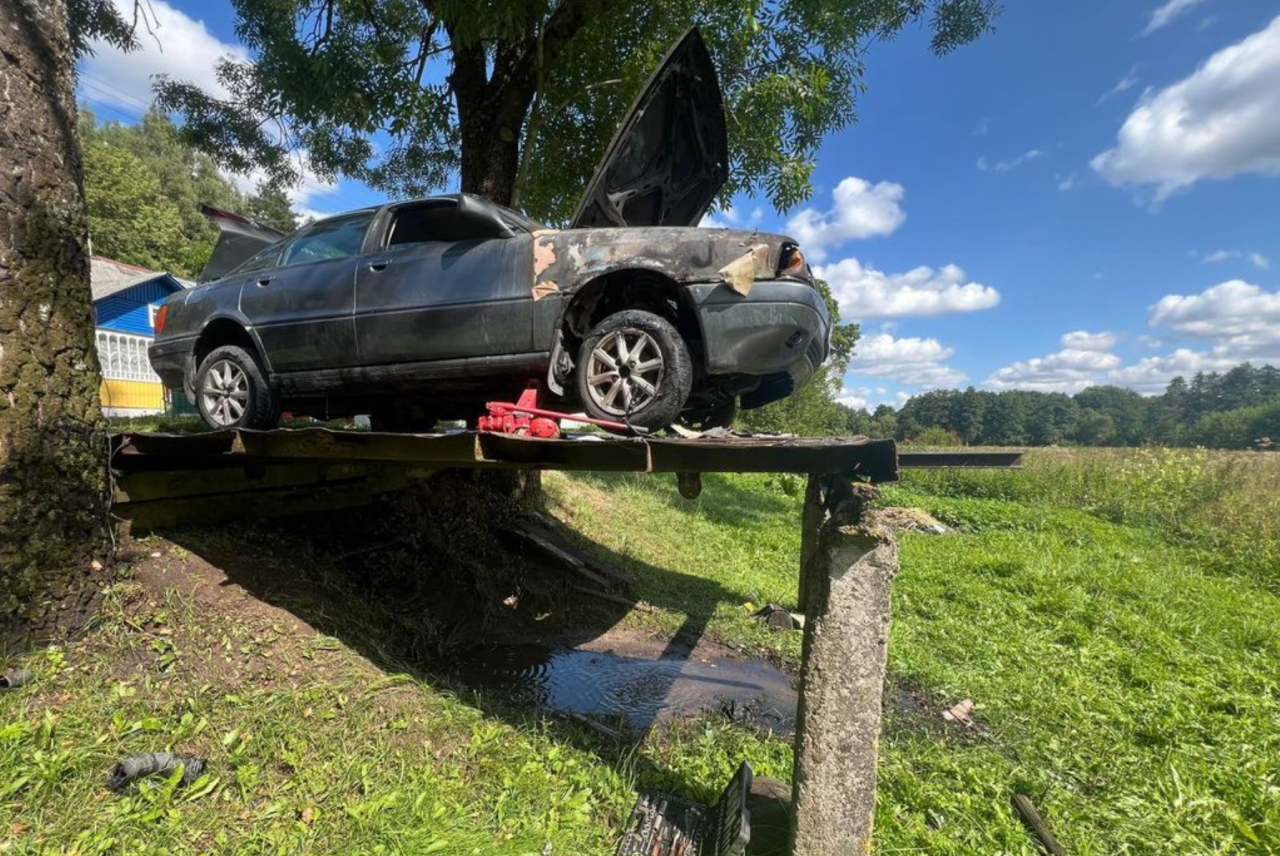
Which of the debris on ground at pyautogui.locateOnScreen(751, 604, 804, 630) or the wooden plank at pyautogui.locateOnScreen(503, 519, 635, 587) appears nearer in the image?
the debris on ground at pyautogui.locateOnScreen(751, 604, 804, 630)

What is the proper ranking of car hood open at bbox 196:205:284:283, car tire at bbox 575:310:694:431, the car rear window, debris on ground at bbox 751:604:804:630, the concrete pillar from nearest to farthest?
the concrete pillar → car tire at bbox 575:310:694:431 → the car rear window → car hood open at bbox 196:205:284:283 → debris on ground at bbox 751:604:804:630

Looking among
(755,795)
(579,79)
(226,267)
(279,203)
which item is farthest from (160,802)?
(279,203)

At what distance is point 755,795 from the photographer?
9.36 ft

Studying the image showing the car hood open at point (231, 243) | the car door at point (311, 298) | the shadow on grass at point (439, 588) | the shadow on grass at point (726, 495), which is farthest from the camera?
the shadow on grass at point (726, 495)

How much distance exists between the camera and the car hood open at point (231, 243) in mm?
4902

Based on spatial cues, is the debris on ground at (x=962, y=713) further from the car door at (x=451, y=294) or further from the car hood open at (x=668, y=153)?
the car hood open at (x=668, y=153)

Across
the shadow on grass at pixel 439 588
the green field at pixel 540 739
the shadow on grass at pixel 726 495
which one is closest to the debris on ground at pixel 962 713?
the green field at pixel 540 739

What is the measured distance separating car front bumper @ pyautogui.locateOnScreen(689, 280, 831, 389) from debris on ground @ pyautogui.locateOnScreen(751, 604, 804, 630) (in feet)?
11.4

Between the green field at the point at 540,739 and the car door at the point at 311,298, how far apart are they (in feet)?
4.59

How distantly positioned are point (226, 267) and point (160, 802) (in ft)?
13.6

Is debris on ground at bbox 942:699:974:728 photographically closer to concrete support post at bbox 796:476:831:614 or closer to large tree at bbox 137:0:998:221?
concrete support post at bbox 796:476:831:614

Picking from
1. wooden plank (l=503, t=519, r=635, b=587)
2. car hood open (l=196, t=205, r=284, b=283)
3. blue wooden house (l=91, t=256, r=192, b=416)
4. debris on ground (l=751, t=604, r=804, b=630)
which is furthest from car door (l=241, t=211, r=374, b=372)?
blue wooden house (l=91, t=256, r=192, b=416)

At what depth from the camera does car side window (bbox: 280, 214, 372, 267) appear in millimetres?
3969

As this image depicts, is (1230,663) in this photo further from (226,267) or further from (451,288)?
(226,267)
